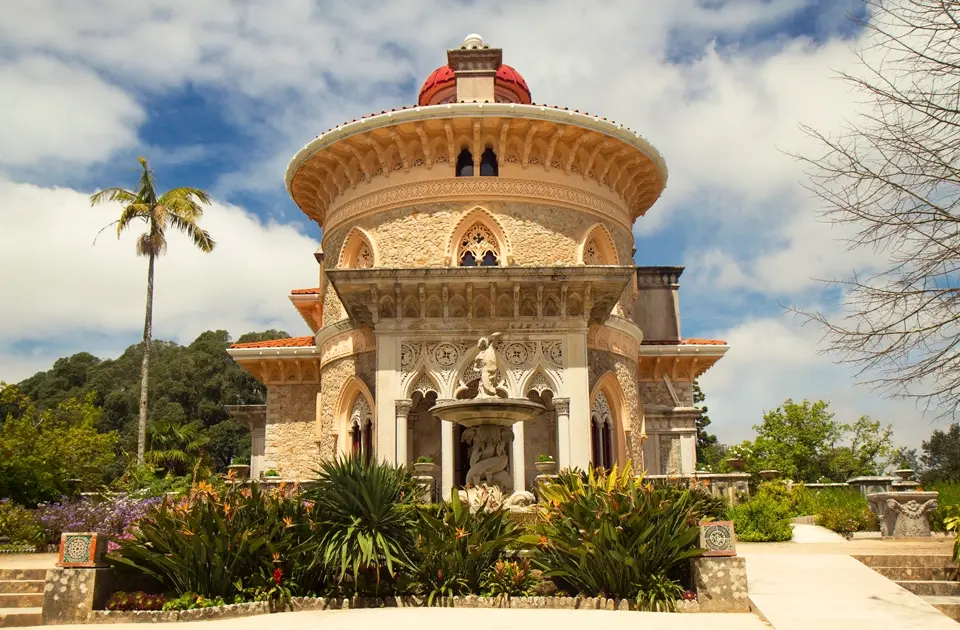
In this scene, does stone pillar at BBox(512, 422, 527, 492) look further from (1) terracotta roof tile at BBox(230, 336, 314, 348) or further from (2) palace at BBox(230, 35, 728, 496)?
(1) terracotta roof tile at BBox(230, 336, 314, 348)

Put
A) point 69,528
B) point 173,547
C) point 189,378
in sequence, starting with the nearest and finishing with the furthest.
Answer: point 173,547
point 69,528
point 189,378

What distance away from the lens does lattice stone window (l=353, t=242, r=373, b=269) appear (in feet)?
67.9

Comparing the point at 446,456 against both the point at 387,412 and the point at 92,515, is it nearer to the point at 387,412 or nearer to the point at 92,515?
the point at 387,412

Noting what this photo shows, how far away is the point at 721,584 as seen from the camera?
30.6 feet

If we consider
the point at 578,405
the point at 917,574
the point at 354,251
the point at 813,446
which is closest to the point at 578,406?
the point at 578,405

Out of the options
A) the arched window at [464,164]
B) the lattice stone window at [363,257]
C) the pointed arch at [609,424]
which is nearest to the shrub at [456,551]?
the pointed arch at [609,424]

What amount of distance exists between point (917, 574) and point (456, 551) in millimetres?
6382

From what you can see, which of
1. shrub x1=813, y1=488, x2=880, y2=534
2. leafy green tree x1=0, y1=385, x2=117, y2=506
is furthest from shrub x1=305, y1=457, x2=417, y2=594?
shrub x1=813, y1=488, x2=880, y2=534

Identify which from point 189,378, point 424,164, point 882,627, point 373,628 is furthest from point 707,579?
point 189,378

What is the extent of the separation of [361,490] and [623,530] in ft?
10.0

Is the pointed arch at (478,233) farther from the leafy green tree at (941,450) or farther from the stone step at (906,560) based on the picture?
the leafy green tree at (941,450)

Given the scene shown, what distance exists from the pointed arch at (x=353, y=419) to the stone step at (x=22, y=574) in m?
8.77

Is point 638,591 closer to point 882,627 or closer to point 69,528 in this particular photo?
point 882,627

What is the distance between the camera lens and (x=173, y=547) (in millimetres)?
9875
